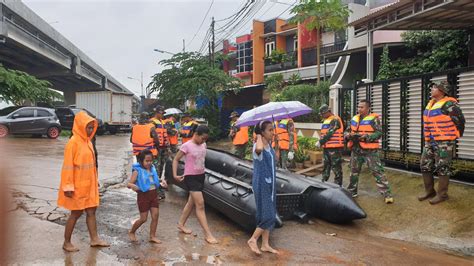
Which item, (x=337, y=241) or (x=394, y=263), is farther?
(x=337, y=241)

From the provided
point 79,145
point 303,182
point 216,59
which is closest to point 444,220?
point 303,182

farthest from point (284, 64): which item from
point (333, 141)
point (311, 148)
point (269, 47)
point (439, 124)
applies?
point (439, 124)

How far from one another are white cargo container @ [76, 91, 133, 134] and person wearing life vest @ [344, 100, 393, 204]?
73.5 ft

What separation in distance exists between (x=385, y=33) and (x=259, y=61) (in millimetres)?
15392

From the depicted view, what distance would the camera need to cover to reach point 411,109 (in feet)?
25.3

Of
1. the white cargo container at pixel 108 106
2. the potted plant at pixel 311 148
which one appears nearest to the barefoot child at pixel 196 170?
the potted plant at pixel 311 148

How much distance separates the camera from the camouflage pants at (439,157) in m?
5.89

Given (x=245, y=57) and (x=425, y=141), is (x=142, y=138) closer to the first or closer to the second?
(x=425, y=141)

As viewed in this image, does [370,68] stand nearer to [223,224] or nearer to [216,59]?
[223,224]

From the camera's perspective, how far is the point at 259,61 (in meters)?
30.6

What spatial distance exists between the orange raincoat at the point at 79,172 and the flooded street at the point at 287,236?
567 millimetres

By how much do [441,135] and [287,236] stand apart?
2713 mm

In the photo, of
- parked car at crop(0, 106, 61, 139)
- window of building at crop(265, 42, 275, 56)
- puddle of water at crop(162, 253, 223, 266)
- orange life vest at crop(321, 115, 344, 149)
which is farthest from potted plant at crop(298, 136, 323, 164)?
window of building at crop(265, 42, 275, 56)

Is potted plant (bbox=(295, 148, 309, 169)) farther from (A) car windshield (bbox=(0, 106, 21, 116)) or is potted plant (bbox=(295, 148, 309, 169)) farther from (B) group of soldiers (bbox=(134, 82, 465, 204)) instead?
(A) car windshield (bbox=(0, 106, 21, 116))
